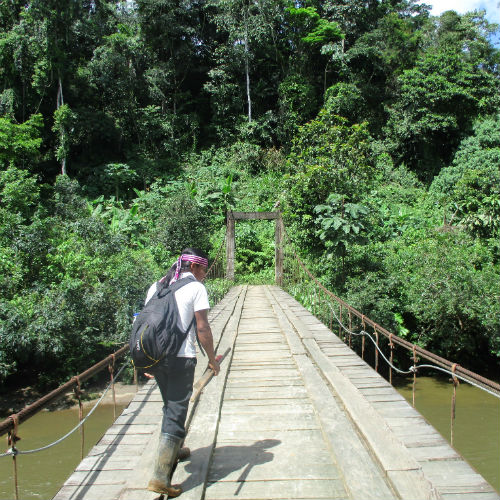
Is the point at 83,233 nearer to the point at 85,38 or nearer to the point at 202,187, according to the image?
the point at 202,187

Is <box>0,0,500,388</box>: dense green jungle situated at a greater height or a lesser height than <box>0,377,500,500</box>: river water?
greater

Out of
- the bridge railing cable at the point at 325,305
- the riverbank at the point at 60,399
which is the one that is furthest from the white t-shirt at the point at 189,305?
the riverbank at the point at 60,399

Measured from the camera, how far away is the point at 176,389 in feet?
5.36

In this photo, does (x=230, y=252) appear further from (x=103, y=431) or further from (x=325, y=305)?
(x=103, y=431)

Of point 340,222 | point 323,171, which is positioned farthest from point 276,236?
point 340,222

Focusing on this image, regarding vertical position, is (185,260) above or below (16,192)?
below

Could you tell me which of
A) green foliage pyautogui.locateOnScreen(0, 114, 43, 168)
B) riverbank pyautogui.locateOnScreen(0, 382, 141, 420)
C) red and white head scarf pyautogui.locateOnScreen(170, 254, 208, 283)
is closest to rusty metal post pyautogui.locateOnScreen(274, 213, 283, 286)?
riverbank pyautogui.locateOnScreen(0, 382, 141, 420)

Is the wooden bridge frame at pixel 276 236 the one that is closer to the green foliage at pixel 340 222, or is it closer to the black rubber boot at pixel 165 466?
the green foliage at pixel 340 222

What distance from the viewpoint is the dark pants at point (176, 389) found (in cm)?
161

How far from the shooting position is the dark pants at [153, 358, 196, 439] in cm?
161

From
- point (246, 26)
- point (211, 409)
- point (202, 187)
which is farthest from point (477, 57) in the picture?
point (211, 409)

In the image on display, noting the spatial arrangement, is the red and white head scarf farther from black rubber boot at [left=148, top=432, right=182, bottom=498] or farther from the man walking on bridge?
black rubber boot at [left=148, top=432, right=182, bottom=498]

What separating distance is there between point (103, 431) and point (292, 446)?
6.70 metres

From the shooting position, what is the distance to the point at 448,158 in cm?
1591
